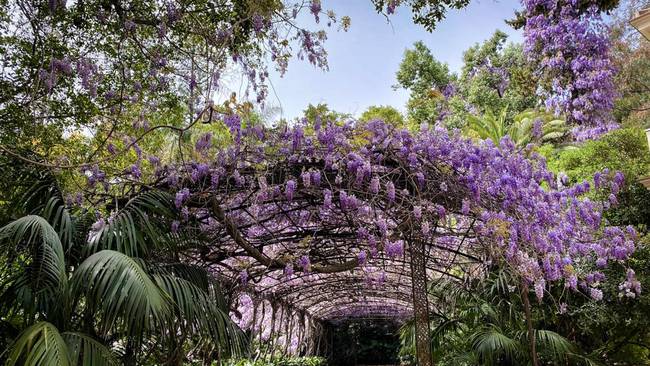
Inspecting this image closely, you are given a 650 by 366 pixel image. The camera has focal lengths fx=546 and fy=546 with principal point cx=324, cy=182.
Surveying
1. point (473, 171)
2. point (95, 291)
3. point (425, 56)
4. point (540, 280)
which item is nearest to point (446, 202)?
point (473, 171)

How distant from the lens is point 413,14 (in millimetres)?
5031

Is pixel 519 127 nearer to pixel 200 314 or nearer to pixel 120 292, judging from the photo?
pixel 200 314

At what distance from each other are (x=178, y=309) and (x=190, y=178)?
4.13 feet

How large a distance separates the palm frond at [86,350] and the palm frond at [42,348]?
14 centimetres

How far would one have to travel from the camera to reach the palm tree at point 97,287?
3.17 m

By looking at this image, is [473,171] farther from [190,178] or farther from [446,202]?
[190,178]

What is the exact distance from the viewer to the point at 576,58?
43.4 ft

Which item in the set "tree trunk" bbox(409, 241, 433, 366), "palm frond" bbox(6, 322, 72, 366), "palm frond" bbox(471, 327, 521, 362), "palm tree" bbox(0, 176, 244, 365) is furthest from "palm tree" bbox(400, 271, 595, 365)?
"palm frond" bbox(6, 322, 72, 366)

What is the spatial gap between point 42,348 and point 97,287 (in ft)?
1.71

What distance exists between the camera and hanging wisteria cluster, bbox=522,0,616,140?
13016 millimetres

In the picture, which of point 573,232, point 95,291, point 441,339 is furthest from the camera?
point 441,339

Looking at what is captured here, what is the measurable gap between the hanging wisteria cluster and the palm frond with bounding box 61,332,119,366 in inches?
501

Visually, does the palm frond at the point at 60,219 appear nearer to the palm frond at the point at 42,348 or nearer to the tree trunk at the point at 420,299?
the palm frond at the point at 42,348

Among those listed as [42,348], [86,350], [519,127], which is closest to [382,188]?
[86,350]
